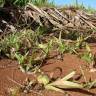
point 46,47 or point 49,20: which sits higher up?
point 49,20

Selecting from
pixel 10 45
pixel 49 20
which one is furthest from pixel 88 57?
pixel 49 20

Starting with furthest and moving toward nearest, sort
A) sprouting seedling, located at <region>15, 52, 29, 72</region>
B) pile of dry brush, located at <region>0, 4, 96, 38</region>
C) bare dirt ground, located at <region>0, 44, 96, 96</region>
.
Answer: pile of dry brush, located at <region>0, 4, 96, 38</region> < sprouting seedling, located at <region>15, 52, 29, 72</region> < bare dirt ground, located at <region>0, 44, 96, 96</region>

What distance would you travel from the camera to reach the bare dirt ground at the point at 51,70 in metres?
1.85

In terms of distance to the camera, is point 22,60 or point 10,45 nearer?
point 22,60

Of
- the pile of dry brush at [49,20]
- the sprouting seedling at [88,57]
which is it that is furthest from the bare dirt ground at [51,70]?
the pile of dry brush at [49,20]

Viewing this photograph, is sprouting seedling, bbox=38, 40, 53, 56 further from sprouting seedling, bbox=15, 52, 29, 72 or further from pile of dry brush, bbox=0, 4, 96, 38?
pile of dry brush, bbox=0, 4, 96, 38

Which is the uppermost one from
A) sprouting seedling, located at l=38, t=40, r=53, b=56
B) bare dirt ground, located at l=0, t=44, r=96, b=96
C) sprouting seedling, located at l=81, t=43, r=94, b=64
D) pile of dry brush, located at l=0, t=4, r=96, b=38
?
pile of dry brush, located at l=0, t=4, r=96, b=38

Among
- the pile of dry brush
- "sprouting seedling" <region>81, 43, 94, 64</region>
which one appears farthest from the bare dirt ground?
the pile of dry brush

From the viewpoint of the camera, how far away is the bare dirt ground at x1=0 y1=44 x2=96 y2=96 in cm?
185

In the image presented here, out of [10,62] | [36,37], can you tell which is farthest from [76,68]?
[36,37]

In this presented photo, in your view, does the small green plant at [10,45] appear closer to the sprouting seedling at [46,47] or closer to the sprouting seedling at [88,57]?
the sprouting seedling at [46,47]

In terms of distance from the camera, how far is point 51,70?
6.84ft

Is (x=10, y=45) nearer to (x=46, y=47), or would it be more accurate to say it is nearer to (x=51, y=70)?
(x=46, y=47)

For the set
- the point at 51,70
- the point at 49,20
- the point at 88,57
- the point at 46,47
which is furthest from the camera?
the point at 49,20
